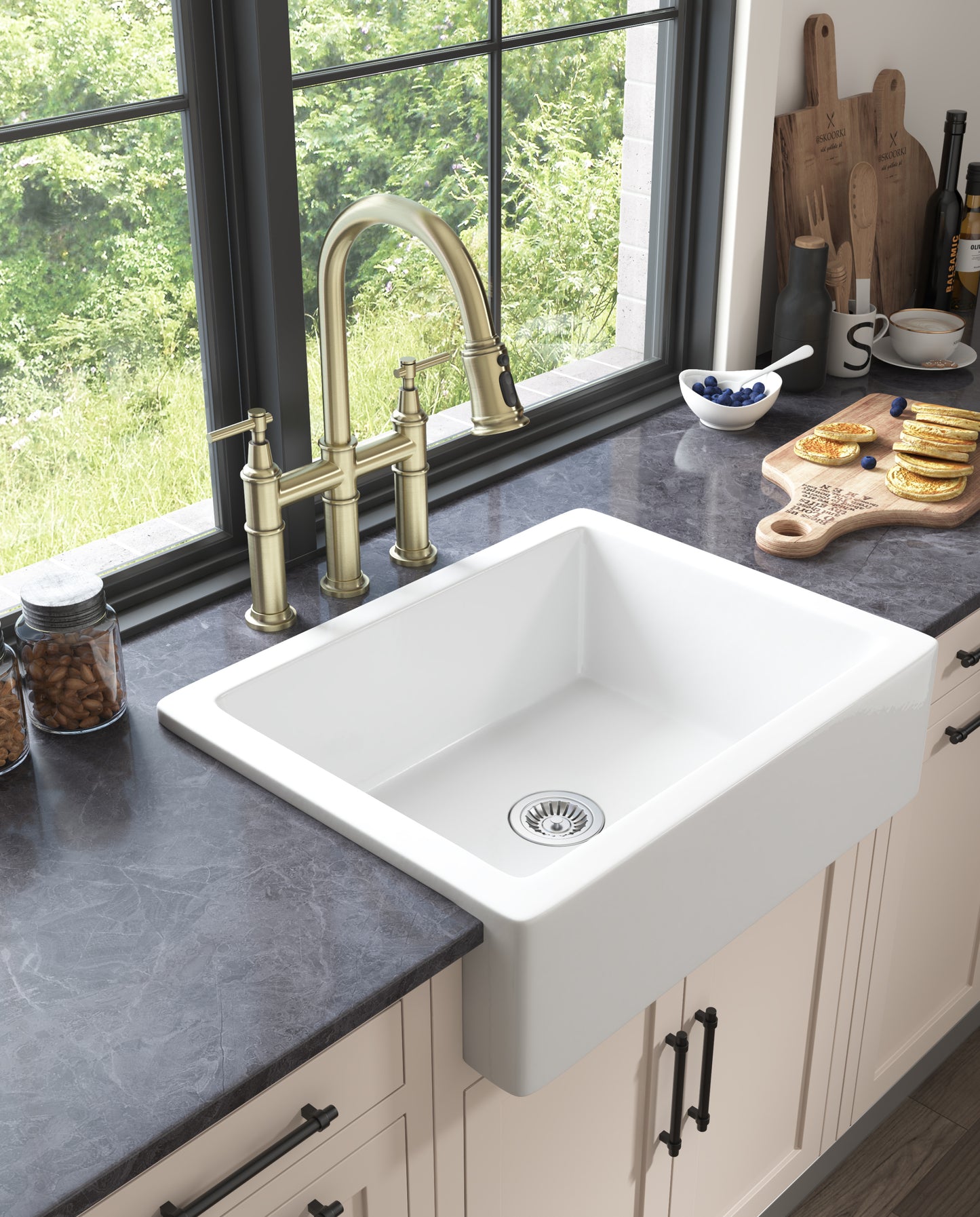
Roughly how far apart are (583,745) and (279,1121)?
701 millimetres

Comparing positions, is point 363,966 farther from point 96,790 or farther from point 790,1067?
point 790,1067

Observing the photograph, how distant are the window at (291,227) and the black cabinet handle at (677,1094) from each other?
735 mm

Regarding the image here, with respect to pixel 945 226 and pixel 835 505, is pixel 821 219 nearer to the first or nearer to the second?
pixel 945 226

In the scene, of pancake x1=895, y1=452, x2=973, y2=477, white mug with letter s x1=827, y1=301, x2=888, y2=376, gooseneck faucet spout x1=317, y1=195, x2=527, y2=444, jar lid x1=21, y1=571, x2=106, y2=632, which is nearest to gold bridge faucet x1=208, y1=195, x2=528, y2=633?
gooseneck faucet spout x1=317, y1=195, x2=527, y2=444

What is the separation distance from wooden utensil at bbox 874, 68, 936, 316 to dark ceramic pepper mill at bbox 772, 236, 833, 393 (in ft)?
0.91

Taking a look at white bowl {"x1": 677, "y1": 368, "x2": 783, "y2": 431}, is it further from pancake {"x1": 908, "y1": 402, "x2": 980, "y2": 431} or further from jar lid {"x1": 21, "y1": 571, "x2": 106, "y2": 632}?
jar lid {"x1": 21, "y1": 571, "x2": 106, "y2": 632}

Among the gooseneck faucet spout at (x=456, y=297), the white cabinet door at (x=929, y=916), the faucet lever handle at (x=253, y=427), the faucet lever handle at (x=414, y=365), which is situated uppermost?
the gooseneck faucet spout at (x=456, y=297)

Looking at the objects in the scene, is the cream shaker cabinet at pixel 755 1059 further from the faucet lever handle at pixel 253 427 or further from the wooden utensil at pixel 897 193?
the wooden utensil at pixel 897 193

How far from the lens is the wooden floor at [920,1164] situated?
199 centimetres

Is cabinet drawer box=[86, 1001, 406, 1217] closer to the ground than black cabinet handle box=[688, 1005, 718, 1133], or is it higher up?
higher up

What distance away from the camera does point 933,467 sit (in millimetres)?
1853

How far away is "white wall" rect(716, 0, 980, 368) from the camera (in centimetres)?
204

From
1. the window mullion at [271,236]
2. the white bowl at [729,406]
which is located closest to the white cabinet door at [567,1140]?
the window mullion at [271,236]

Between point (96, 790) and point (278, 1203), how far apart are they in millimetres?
417
